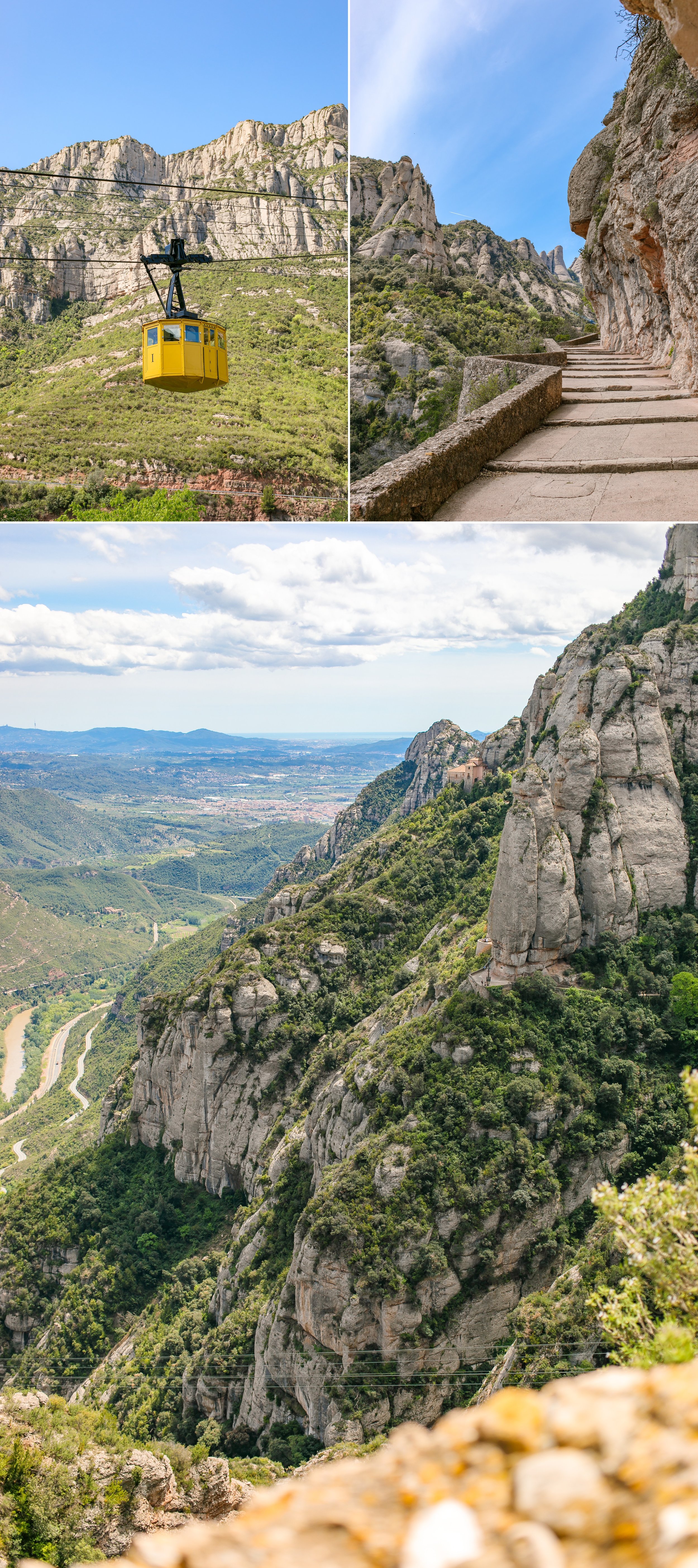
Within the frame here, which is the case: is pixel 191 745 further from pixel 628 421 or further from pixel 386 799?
pixel 628 421

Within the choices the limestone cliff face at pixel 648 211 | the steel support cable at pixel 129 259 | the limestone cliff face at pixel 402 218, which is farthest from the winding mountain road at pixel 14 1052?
the limestone cliff face at pixel 648 211

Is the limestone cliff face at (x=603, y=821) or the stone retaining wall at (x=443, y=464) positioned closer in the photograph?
the stone retaining wall at (x=443, y=464)

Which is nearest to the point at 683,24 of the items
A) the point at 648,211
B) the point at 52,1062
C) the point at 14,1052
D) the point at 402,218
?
the point at 648,211

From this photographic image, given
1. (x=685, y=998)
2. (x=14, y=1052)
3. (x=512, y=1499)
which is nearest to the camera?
(x=512, y=1499)

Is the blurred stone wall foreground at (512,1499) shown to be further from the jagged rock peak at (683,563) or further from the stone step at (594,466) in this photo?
the jagged rock peak at (683,563)

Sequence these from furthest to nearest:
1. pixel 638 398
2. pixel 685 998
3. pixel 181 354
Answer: pixel 685 998, pixel 638 398, pixel 181 354

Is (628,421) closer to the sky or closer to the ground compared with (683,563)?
closer to the ground

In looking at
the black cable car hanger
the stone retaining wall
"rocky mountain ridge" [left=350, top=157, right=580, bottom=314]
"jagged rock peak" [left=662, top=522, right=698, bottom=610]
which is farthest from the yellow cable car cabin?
"rocky mountain ridge" [left=350, top=157, right=580, bottom=314]
